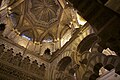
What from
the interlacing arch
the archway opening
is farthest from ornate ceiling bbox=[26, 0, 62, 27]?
the interlacing arch

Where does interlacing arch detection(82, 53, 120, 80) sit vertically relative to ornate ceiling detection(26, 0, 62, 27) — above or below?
below

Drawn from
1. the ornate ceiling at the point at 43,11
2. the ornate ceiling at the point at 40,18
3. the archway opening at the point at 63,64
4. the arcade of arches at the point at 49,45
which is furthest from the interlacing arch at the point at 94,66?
the ornate ceiling at the point at 43,11

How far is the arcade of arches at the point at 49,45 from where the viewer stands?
8.72m

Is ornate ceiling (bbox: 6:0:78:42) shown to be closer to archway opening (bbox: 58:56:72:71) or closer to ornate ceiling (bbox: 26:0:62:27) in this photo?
ornate ceiling (bbox: 26:0:62:27)

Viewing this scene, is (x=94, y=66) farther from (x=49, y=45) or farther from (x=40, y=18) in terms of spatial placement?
(x=40, y=18)

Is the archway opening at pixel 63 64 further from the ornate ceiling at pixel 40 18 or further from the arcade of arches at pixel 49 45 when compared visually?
the ornate ceiling at pixel 40 18

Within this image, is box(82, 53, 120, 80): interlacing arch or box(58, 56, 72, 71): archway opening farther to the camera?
box(58, 56, 72, 71): archway opening

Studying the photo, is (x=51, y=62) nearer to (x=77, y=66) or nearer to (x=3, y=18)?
(x=77, y=66)

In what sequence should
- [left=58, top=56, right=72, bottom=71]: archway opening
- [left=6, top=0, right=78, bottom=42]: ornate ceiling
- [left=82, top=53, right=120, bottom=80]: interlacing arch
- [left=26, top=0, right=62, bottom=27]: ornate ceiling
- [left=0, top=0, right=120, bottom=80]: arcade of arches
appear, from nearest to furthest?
[left=82, top=53, right=120, bottom=80]: interlacing arch
[left=0, top=0, right=120, bottom=80]: arcade of arches
[left=58, top=56, right=72, bottom=71]: archway opening
[left=6, top=0, right=78, bottom=42]: ornate ceiling
[left=26, top=0, right=62, bottom=27]: ornate ceiling

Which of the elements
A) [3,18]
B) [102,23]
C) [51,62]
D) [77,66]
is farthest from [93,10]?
[3,18]

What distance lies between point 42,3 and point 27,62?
516 centimetres

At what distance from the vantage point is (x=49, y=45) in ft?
Result: 40.4

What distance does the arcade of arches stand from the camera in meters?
8.72

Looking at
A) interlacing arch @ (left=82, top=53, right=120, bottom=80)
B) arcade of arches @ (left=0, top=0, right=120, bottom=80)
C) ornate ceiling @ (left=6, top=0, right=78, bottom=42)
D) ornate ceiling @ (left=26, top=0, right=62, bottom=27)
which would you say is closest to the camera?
interlacing arch @ (left=82, top=53, right=120, bottom=80)
